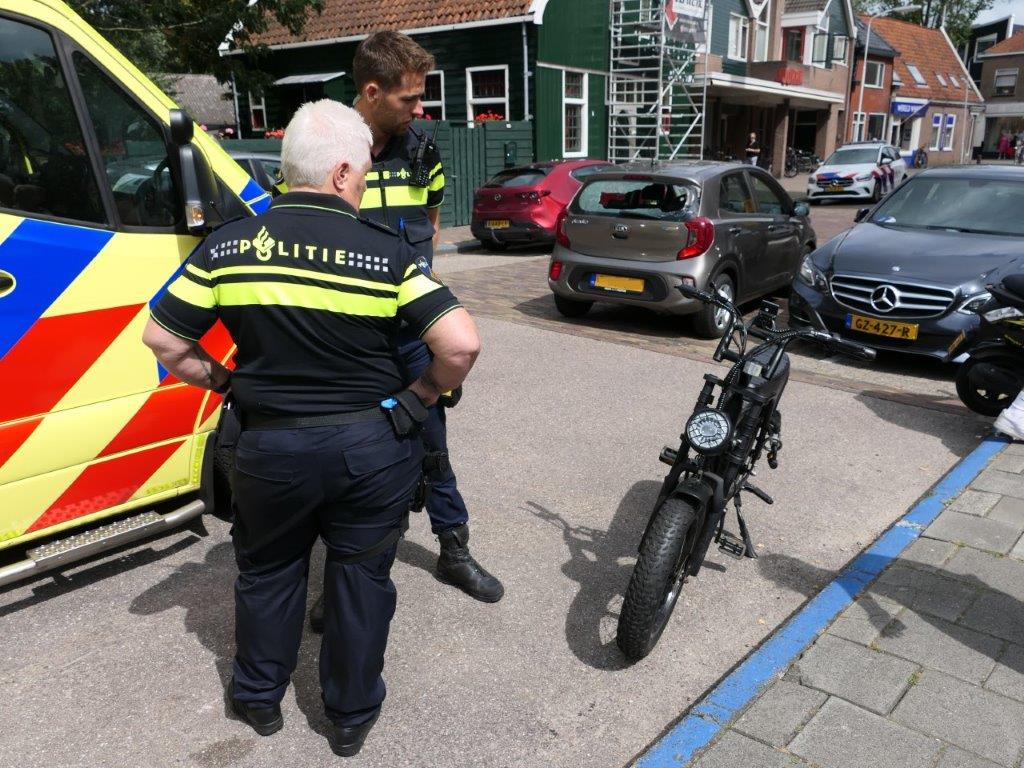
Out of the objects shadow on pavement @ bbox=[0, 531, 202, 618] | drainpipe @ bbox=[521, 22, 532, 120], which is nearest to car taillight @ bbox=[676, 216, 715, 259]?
shadow on pavement @ bbox=[0, 531, 202, 618]

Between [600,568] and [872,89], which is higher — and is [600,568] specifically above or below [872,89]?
above

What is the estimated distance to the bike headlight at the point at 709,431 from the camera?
3.07 meters

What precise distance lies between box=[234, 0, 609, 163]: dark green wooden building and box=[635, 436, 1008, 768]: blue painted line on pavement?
50.5ft

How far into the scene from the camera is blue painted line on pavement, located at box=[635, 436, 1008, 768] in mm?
2643

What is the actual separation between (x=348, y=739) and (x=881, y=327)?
5774 millimetres

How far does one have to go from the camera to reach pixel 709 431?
3.11 meters

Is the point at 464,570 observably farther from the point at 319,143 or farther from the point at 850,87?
the point at 850,87

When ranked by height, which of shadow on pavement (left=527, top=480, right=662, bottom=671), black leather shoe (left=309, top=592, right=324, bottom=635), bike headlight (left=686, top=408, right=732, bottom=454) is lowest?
shadow on pavement (left=527, top=480, right=662, bottom=671)

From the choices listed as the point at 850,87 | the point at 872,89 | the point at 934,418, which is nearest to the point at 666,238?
the point at 934,418

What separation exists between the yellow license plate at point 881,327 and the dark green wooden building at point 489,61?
12.5 meters

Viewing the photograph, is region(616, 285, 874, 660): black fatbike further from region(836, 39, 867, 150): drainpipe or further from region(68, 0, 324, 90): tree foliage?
region(836, 39, 867, 150): drainpipe

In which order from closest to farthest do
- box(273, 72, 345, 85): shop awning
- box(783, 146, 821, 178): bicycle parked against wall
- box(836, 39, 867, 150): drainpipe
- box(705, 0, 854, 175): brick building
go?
box(273, 72, 345, 85): shop awning
box(705, 0, 854, 175): brick building
box(783, 146, 821, 178): bicycle parked against wall
box(836, 39, 867, 150): drainpipe

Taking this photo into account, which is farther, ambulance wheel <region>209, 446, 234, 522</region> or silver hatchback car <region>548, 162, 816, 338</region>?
silver hatchback car <region>548, 162, 816, 338</region>

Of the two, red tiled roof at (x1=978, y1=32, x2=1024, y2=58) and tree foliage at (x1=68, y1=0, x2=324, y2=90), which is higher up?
tree foliage at (x1=68, y1=0, x2=324, y2=90)
